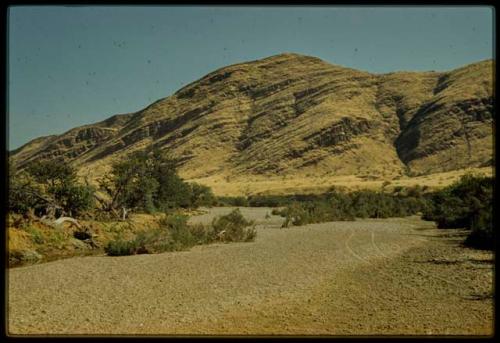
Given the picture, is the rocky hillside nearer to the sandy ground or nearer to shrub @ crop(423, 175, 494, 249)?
shrub @ crop(423, 175, 494, 249)

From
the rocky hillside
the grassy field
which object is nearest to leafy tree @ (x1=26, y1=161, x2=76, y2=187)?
the grassy field

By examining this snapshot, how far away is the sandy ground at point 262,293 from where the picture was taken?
7227 mm

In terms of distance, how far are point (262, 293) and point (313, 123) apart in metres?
82.8

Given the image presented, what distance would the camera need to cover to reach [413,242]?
59.5 ft

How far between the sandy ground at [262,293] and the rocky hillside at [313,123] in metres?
56.3

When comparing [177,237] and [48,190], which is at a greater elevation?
[48,190]

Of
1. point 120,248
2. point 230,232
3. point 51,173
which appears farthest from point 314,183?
point 120,248

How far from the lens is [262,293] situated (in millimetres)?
9648

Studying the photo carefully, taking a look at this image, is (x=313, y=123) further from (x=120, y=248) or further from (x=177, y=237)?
(x=120, y=248)

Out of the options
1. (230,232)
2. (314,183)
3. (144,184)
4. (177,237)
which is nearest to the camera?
(177,237)

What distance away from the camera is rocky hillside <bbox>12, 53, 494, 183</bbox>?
78.4 meters

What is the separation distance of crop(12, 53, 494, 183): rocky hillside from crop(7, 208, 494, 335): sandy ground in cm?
5632

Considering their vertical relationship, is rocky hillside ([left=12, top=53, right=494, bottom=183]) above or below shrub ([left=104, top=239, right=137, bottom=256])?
above

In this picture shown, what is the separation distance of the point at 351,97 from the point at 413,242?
81917 millimetres
